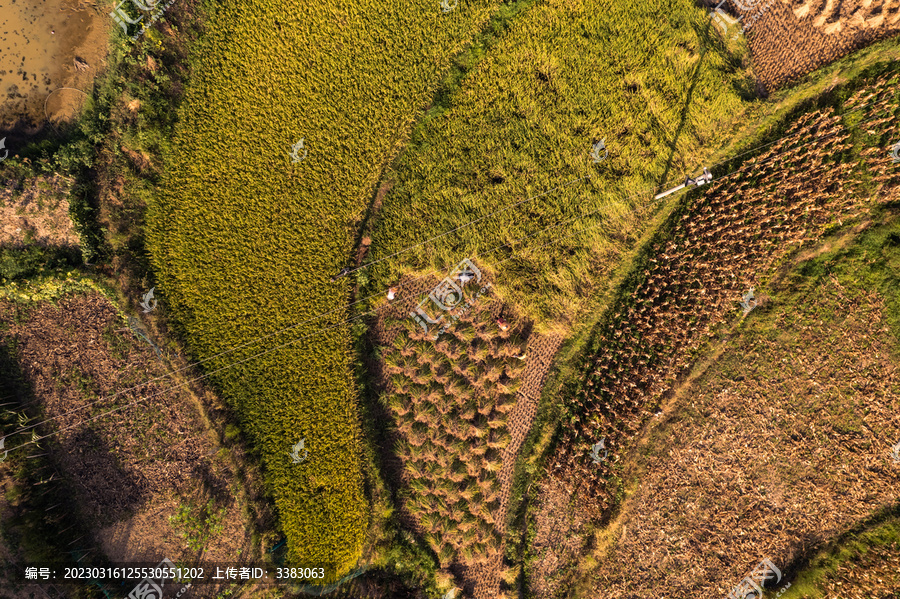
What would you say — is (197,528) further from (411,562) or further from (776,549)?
(776,549)

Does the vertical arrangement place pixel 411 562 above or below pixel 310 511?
below

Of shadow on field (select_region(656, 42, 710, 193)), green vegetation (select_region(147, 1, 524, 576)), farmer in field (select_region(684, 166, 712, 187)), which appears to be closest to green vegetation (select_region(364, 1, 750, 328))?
shadow on field (select_region(656, 42, 710, 193))

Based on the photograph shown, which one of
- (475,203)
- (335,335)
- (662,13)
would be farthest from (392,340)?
(662,13)

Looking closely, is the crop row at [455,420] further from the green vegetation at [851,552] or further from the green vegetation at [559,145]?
the green vegetation at [851,552]

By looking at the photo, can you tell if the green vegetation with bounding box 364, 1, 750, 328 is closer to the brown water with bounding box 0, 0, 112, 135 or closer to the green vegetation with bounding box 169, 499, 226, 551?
the green vegetation with bounding box 169, 499, 226, 551

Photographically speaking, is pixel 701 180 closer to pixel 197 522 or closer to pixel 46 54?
pixel 197 522

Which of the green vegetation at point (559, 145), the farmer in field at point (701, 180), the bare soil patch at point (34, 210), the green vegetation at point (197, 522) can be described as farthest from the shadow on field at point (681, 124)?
the bare soil patch at point (34, 210)
